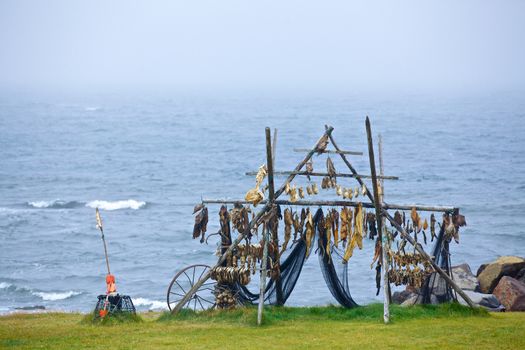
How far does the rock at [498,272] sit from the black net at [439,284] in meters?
8.08

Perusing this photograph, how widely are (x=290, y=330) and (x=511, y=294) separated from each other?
924cm

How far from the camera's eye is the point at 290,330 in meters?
19.5

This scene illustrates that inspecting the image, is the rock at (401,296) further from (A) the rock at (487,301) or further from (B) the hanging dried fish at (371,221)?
(B) the hanging dried fish at (371,221)

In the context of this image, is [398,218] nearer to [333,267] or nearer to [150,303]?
[333,267]

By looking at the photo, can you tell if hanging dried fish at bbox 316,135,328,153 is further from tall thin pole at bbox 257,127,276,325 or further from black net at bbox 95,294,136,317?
black net at bbox 95,294,136,317

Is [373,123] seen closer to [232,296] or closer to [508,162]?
[508,162]

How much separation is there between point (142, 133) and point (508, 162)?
70.2 m

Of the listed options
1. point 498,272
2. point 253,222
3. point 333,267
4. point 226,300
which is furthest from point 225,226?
point 498,272

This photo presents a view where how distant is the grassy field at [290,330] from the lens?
17969mm

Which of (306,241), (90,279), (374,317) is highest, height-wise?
(306,241)

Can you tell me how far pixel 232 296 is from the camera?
21359 mm

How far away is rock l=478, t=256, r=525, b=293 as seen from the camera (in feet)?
96.1

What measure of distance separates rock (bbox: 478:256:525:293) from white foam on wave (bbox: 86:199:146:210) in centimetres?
4562

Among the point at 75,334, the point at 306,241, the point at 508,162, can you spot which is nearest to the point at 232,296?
the point at 306,241
